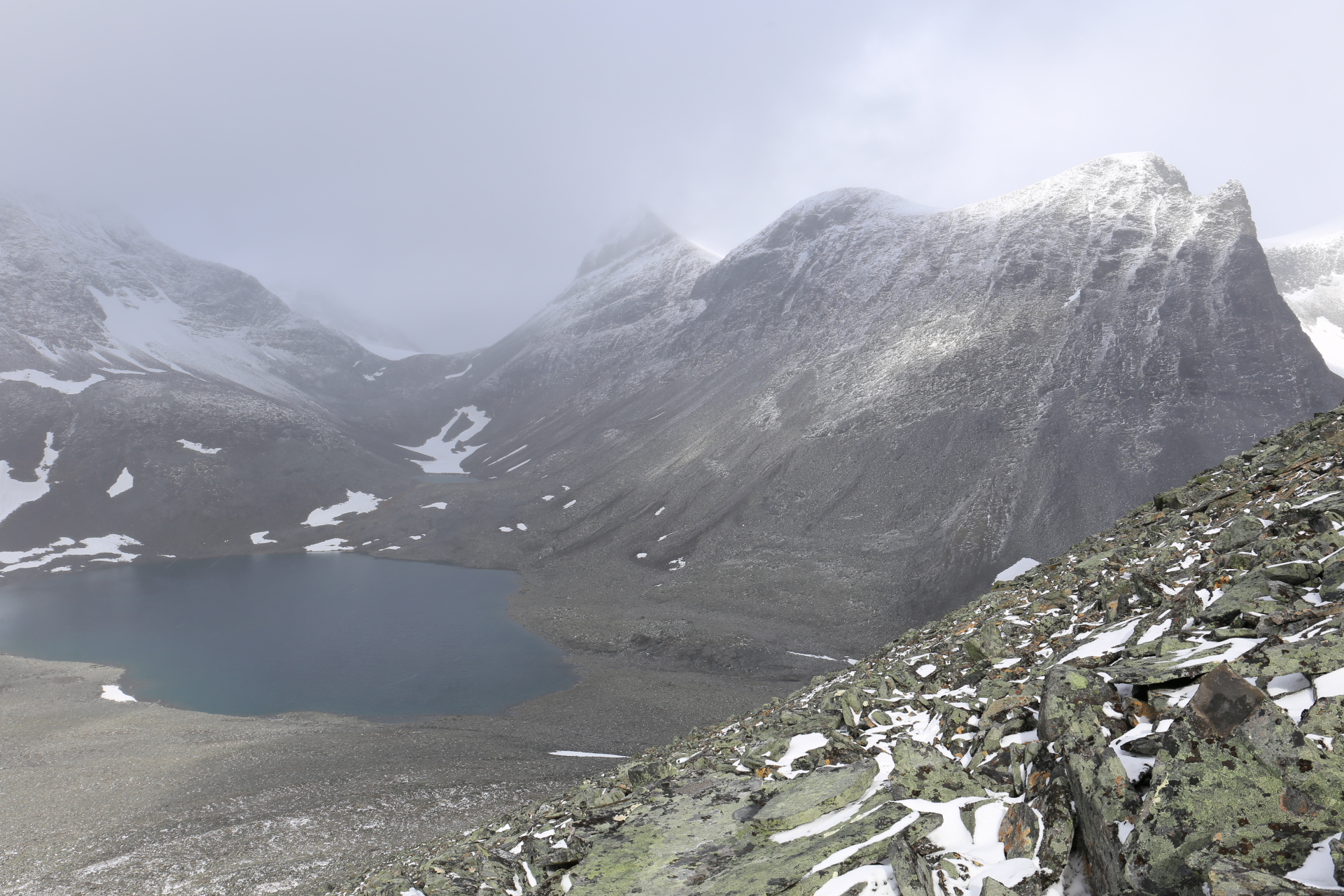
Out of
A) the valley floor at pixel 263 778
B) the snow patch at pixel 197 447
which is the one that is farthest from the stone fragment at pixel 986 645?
the snow patch at pixel 197 447

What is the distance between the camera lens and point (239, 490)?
116 meters

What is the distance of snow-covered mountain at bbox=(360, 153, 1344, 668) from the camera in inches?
2650

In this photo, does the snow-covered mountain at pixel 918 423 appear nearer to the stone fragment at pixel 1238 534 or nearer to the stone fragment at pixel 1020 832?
the stone fragment at pixel 1238 534

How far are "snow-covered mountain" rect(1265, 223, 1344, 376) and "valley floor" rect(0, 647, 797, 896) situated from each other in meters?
166

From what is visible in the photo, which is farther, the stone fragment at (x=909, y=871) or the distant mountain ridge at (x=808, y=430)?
the distant mountain ridge at (x=808, y=430)

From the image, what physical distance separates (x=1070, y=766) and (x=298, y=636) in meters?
75.4

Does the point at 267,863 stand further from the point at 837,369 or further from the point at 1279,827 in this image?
the point at 837,369

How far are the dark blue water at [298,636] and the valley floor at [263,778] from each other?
207 inches

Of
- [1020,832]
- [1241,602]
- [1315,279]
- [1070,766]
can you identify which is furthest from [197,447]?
[1315,279]

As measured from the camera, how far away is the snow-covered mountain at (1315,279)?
5389 inches

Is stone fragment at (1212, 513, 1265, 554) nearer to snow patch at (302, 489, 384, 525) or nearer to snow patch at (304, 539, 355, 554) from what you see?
snow patch at (304, 539, 355, 554)

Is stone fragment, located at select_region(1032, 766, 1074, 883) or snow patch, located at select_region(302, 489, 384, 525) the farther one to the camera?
snow patch, located at select_region(302, 489, 384, 525)

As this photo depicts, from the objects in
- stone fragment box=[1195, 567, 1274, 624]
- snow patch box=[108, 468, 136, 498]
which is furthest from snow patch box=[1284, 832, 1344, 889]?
snow patch box=[108, 468, 136, 498]

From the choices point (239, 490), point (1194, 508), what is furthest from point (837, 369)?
point (239, 490)
